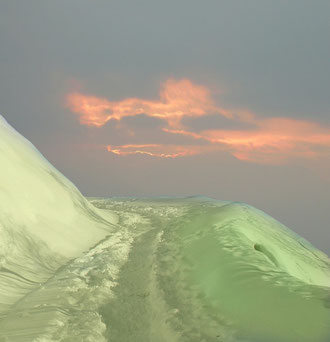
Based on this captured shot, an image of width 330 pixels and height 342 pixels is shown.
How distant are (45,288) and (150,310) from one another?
1.68m

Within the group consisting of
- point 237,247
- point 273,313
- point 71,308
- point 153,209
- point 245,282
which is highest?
point 153,209

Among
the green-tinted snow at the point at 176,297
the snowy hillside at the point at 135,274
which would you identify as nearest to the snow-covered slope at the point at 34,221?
the snowy hillside at the point at 135,274

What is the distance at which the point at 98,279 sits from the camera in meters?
6.53

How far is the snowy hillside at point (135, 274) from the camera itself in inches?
184

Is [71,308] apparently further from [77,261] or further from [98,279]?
[77,261]

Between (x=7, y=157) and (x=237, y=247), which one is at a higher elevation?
(x=7, y=157)

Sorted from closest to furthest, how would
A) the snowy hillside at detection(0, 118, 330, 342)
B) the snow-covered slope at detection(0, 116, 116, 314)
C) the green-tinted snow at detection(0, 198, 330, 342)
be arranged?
1. the green-tinted snow at detection(0, 198, 330, 342)
2. the snowy hillside at detection(0, 118, 330, 342)
3. the snow-covered slope at detection(0, 116, 116, 314)

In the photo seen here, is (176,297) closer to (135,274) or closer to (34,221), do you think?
(135,274)

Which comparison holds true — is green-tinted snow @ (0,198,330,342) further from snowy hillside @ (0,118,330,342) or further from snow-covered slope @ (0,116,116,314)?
snow-covered slope @ (0,116,116,314)

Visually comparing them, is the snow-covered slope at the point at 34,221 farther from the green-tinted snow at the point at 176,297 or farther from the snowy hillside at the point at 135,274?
the green-tinted snow at the point at 176,297

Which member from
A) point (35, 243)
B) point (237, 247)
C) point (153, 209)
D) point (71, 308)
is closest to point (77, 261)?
point (35, 243)

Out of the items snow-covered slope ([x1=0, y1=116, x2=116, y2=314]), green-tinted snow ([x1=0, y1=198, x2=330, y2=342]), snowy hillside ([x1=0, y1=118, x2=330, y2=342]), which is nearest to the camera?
green-tinted snow ([x1=0, y1=198, x2=330, y2=342])

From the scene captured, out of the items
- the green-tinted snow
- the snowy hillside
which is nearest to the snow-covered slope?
the snowy hillside

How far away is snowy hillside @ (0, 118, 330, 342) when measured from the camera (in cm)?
468
